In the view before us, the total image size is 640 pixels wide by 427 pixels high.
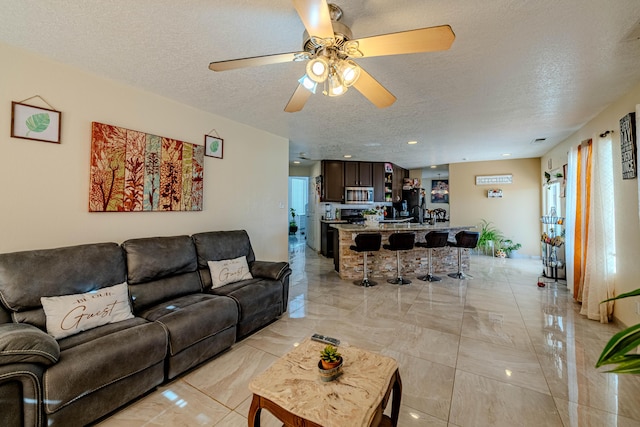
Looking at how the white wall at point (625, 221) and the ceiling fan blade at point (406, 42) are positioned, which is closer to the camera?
the ceiling fan blade at point (406, 42)

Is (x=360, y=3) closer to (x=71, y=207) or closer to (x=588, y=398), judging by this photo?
(x=71, y=207)

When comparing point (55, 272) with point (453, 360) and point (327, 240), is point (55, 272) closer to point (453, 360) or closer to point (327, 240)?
point (453, 360)

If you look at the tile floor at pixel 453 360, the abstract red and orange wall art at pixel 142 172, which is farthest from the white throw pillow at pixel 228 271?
the abstract red and orange wall art at pixel 142 172

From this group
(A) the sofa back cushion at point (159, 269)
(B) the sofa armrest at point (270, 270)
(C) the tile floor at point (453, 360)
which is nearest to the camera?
(C) the tile floor at point (453, 360)

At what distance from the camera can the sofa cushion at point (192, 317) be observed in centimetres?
204

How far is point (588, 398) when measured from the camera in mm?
1859

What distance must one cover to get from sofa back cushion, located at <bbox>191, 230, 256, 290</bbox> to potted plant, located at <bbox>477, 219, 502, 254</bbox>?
20.1 ft

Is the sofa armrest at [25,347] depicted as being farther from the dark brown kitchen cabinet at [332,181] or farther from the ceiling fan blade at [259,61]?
the dark brown kitchen cabinet at [332,181]

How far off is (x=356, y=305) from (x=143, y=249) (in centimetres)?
262

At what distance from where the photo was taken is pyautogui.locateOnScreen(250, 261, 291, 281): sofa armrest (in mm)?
3174

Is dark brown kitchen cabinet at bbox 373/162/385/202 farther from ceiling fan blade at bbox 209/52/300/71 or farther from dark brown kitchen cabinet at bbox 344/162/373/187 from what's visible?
ceiling fan blade at bbox 209/52/300/71

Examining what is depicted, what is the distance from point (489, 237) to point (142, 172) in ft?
24.7

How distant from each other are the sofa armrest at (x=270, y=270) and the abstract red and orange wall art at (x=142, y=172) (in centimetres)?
107

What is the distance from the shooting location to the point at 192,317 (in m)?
2.16
